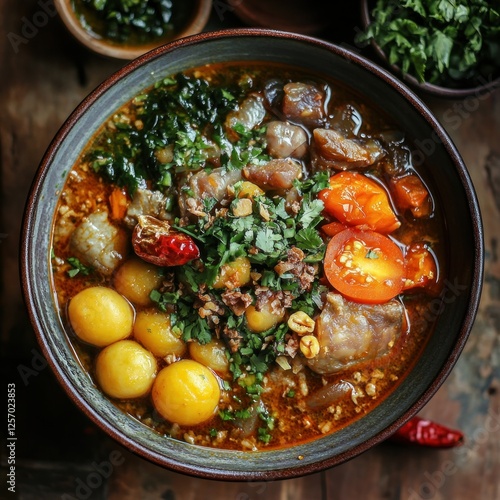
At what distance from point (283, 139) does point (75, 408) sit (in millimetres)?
1823

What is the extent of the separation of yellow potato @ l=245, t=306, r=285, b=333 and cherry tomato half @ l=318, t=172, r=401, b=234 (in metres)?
0.56

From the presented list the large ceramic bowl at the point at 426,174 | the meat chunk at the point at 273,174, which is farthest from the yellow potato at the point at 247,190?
the large ceramic bowl at the point at 426,174

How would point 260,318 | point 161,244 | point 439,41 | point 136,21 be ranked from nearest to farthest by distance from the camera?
point 161,244
point 260,318
point 439,41
point 136,21

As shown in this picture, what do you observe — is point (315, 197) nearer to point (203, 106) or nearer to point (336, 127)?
point (336, 127)

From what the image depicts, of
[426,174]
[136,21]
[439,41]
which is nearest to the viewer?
[426,174]

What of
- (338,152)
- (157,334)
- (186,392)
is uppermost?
(338,152)

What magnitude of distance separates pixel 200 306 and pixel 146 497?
130 centimetres

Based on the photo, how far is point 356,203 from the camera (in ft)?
11.1

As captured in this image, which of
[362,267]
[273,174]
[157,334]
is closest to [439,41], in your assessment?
[273,174]

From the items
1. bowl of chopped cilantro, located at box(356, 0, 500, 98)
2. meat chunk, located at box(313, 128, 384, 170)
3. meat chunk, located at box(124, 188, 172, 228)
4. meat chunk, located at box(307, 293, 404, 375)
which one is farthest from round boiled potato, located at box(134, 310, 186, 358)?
bowl of chopped cilantro, located at box(356, 0, 500, 98)

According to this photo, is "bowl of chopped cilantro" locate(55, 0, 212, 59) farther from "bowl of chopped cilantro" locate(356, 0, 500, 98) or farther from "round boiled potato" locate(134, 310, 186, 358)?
"round boiled potato" locate(134, 310, 186, 358)

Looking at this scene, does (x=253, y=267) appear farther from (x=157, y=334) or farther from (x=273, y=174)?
(x=157, y=334)

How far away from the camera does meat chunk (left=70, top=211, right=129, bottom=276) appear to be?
3363 millimetres

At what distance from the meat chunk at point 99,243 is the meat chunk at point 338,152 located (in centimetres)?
102
